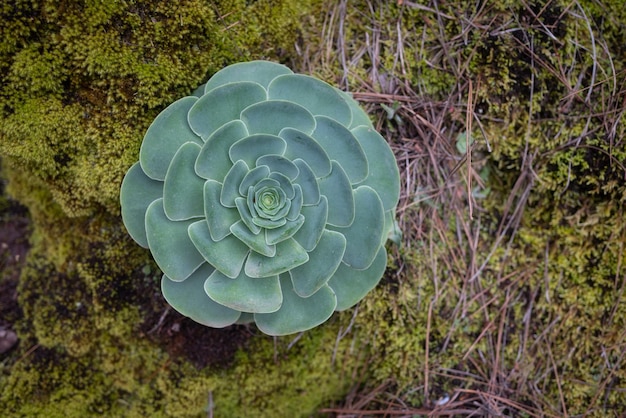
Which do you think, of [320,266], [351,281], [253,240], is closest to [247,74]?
[253,240]

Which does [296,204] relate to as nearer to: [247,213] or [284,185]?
[284,185]

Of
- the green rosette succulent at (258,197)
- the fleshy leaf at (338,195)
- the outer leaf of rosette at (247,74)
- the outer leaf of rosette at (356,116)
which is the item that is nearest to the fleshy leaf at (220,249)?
the green rosette succulent at (258,197)

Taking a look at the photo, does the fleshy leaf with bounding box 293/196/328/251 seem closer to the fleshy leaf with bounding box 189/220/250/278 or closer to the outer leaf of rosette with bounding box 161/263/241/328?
the fleshy leaf with bounding box 189/220/250/278

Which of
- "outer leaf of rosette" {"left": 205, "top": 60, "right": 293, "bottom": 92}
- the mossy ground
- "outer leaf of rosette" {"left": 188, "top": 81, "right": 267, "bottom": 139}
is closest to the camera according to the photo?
"outer leaf of rosette" {"left": 188, "top": 81, "right": 267, "bottom": 139}

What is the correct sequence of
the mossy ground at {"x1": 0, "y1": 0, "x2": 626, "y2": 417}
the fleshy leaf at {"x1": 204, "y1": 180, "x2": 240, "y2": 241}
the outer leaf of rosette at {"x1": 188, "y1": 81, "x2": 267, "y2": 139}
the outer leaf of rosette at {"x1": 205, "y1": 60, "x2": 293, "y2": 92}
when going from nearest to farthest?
the fleshy leaf at {"x1": 204, "y1": 180, "x2": 240, "y2": 241}, the outer leaf of rosette at {"x1": 188, "y1": 81, "x2": 267, "y2": 139}, the outer leaf of rosette at {"x1": 205, "y1": 60, "x2": 293, "y2": 92}, the mossy ground at {"x1": 0, "y1": 0, "x2": 626, "y2": 417}

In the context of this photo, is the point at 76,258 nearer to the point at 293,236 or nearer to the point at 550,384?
the point at 293,236

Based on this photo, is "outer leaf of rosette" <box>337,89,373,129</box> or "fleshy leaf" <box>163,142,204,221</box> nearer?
"fleshy leaf" <box>163,142,204,221</box>

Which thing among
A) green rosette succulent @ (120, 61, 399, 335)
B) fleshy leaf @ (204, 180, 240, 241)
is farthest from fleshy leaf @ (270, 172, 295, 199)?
fleshy leaf @ (204, 180, 240, 241)
